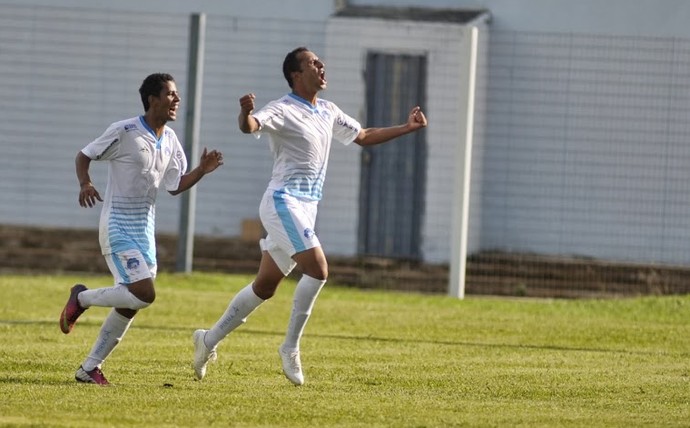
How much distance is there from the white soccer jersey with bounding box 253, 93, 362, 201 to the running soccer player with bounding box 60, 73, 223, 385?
1.23ft

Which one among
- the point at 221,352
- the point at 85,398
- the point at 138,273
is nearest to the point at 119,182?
the point at 138,273

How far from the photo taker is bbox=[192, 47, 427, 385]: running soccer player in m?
9.97

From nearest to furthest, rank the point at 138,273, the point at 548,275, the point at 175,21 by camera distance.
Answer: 1. the point at 138,273
2. the point at 548,275
3. the point at 175,21

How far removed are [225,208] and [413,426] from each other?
39.7 ft

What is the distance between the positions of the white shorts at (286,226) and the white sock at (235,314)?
0.25 m

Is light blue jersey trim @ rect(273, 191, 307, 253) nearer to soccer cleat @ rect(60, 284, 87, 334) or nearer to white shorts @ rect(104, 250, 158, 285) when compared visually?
white shorts @ rect(104, 250, 158, 285)

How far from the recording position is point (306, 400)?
9219 mm

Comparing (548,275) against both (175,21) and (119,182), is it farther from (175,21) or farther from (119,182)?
(119,182)

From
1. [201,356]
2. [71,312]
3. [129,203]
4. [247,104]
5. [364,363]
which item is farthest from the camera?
[364,363]

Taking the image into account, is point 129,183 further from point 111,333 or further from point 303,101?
point 303,101

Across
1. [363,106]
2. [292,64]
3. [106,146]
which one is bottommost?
[106,146]

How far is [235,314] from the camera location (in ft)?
33.6

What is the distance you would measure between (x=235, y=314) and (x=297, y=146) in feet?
3.53

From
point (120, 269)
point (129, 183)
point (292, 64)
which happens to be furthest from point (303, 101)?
point (120, 269)
